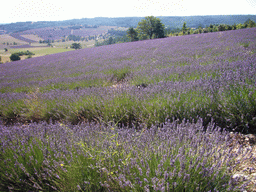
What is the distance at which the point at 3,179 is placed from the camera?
147 cm

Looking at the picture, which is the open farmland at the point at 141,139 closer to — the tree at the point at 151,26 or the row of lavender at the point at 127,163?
the row of lavender at the point at 127,163

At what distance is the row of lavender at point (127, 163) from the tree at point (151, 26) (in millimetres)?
42132

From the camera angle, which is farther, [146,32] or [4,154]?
[146,32]

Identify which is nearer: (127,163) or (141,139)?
(127,163)

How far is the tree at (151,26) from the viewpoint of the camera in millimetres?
38969

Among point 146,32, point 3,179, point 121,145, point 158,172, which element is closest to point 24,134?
point 3,179

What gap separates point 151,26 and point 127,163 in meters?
44.7

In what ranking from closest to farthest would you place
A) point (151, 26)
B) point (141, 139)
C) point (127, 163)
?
point (127, 163) → point (141, 139) → point (151, 26)

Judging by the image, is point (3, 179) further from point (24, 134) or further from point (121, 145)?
point (121, 145)

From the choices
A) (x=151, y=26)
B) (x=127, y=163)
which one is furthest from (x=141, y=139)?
(x=151, y=26)

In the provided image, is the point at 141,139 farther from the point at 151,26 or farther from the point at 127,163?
the point at 151,26

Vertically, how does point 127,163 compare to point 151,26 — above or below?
below

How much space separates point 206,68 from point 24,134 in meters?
3.85

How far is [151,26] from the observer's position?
40500 mm
